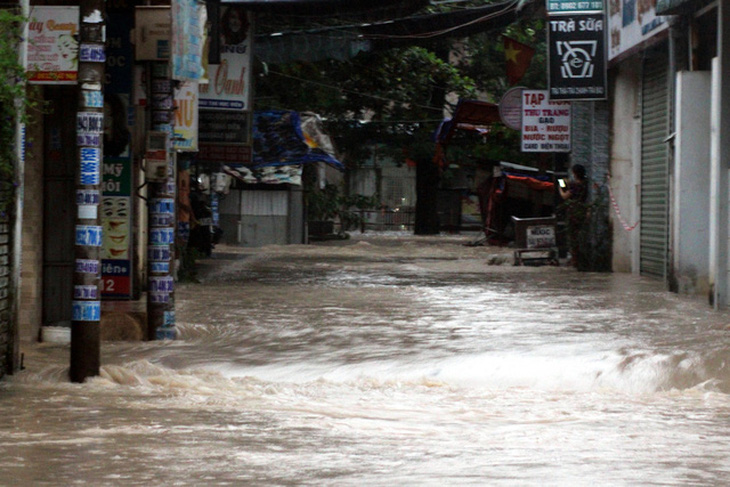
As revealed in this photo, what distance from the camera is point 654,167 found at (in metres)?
20.9

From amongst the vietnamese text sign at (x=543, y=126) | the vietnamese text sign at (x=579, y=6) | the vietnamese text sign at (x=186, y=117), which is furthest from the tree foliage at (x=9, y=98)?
the vietnamese text sign at (x=543, y=126)

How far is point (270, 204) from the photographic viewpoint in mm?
38406

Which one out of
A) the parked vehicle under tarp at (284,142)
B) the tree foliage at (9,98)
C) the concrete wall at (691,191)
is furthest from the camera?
the parked vehicle under tarp at (284,142)

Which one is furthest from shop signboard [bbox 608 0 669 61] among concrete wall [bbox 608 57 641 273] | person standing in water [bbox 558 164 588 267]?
person standing in water [bbox 558 164 588 267]

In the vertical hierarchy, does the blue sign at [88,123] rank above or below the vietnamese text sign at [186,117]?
below

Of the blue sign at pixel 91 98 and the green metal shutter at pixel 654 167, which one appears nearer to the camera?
the blue sign at pixel 91 98

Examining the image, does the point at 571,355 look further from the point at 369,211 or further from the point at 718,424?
the point at 369,211

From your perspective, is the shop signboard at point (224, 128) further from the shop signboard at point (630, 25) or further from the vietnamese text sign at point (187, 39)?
the vietnamese text sign at point (187, 39)

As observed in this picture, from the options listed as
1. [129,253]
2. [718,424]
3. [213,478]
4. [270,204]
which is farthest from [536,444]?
[270,204]

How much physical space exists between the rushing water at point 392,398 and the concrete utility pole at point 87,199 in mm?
328

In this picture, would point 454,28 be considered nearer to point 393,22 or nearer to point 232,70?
point 393,22

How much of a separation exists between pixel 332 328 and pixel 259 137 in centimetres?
1908

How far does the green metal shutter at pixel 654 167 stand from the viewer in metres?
20.0

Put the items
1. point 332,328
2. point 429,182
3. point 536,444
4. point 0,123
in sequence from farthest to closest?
point 429,182 → point 332,328 → point 0,123 → point 536,444
